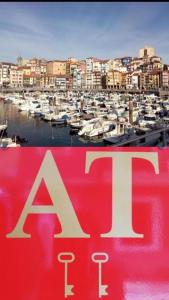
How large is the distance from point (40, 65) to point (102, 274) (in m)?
0.95

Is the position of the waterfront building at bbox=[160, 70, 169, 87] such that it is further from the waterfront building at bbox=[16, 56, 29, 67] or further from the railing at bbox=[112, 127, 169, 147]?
the waterfront building at bbox=[16, 56, 29, 67]

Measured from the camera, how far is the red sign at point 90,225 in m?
1.41

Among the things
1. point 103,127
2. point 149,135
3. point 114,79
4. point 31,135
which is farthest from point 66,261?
point 103,127

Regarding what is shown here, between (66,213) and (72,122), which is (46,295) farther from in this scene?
(72,122)

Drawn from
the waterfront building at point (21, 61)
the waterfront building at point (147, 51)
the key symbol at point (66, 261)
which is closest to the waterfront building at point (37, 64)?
the waterfront building at point (21, 61)

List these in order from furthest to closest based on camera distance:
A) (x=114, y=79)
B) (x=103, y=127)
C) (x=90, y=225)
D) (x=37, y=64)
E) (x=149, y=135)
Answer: (x=103, y=127) < (x=114, y=79) < (x=37, y=64) < (x=149, y=135) < (x=90, y=225)

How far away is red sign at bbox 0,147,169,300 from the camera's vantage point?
1412 mm

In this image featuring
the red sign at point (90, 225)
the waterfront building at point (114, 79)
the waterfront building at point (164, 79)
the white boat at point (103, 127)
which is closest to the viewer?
the red sign at point (90, 225)

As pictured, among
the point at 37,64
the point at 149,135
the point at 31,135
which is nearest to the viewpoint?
the point at 149,135

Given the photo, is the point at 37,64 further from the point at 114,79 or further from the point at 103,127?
the point at 103,127

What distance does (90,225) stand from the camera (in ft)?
4.65

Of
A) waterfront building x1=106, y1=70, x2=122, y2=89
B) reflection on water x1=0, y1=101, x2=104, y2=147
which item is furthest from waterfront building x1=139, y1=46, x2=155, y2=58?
reflection on water x1=0, y1=101, x2=104, y2=147

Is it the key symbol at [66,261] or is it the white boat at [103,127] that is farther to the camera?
the white boat at [103,127]

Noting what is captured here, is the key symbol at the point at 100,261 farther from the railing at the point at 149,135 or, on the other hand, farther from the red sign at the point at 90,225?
the railing at the point at 149,135
